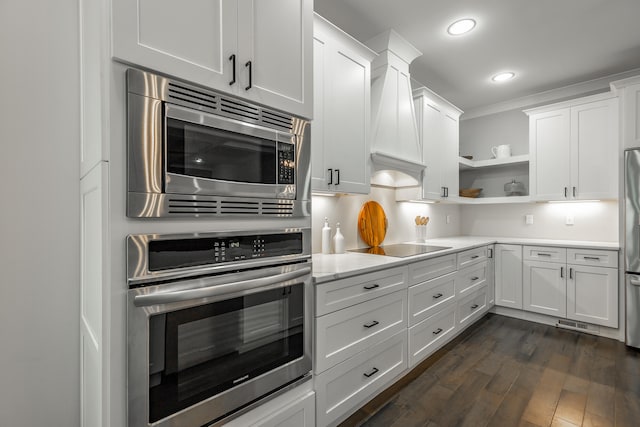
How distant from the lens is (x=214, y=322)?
116cm

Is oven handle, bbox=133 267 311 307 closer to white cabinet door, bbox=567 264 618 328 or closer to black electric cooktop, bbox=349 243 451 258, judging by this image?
black electric cooktop, bbox=349 243 451 258

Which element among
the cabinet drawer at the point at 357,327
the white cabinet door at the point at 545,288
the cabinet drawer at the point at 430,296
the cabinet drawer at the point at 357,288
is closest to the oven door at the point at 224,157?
the cabinet drawer at the point at 357,288

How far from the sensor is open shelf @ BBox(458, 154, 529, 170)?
389 centimetres

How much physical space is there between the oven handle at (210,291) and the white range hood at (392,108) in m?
1.45

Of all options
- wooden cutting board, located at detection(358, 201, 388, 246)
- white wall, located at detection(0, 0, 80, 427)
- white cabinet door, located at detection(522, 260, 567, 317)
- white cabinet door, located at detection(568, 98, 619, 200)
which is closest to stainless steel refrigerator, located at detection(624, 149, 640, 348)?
white cabinet door, located at detection(568, 98, 619, 200)

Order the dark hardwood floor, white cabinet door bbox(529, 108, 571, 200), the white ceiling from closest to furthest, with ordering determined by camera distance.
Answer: the dark hardwood floor → the white ceiling → white cabinet door bbox(529, 108, 571, 200)

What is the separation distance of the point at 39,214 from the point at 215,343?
0.94m

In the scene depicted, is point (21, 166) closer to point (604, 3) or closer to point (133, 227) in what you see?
point (133, 227)

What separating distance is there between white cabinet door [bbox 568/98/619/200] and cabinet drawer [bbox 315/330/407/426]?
285 centimetres

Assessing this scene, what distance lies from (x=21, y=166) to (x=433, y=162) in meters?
3.28

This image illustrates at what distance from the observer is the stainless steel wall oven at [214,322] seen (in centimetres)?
99

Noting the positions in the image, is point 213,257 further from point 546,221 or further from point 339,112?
point 546,221

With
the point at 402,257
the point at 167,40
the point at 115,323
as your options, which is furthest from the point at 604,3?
the point at 115,323

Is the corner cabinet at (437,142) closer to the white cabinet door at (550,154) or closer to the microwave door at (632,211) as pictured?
the white cabinet door at (550,154)
